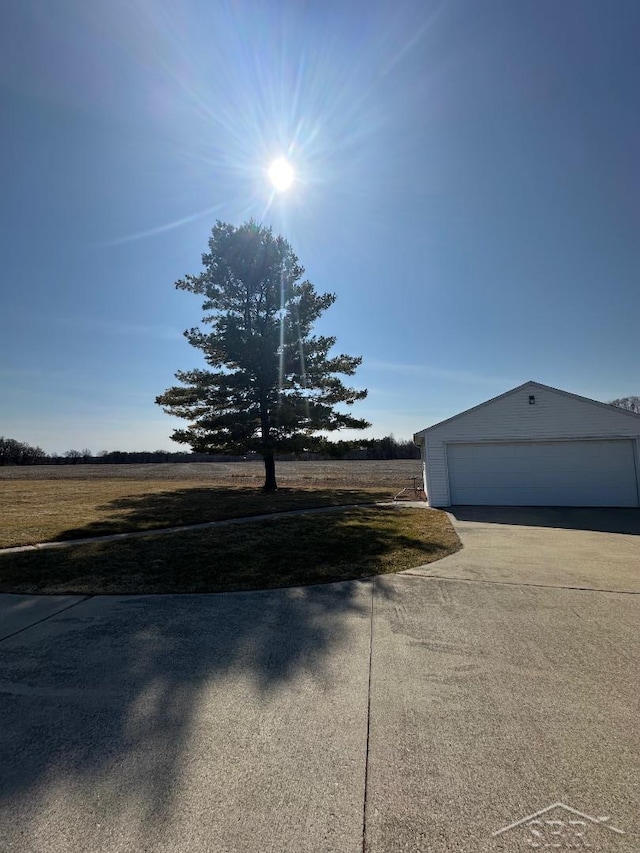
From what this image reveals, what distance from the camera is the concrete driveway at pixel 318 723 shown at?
1837 millimetres

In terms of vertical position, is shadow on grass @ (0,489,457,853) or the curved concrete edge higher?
the curved concrete edge

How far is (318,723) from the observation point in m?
2.54

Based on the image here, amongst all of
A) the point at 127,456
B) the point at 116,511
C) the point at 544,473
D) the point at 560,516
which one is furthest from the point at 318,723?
the point at 127,456

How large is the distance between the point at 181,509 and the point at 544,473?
422 inches

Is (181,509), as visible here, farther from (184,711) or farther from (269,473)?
(184,711)

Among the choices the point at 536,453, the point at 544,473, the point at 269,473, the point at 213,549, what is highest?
the point at 536,453

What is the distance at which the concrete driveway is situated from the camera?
1.84 metres

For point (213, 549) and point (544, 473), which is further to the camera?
point (544, 473)

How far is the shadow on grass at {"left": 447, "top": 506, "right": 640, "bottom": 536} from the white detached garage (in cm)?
53

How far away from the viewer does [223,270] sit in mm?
18484

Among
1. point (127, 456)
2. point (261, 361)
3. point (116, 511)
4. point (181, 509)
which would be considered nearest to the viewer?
point (116, 511)

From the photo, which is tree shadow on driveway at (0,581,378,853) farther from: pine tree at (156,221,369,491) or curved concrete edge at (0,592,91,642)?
pine tree at (156,221,369,491)

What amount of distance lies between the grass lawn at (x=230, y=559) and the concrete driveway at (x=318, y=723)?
634mm

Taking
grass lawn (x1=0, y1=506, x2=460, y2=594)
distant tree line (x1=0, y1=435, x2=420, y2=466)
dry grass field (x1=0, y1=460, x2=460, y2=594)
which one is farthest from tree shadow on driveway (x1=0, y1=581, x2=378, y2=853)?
distant tree line (x1=0, y1=435, x2=420, y2=466)
